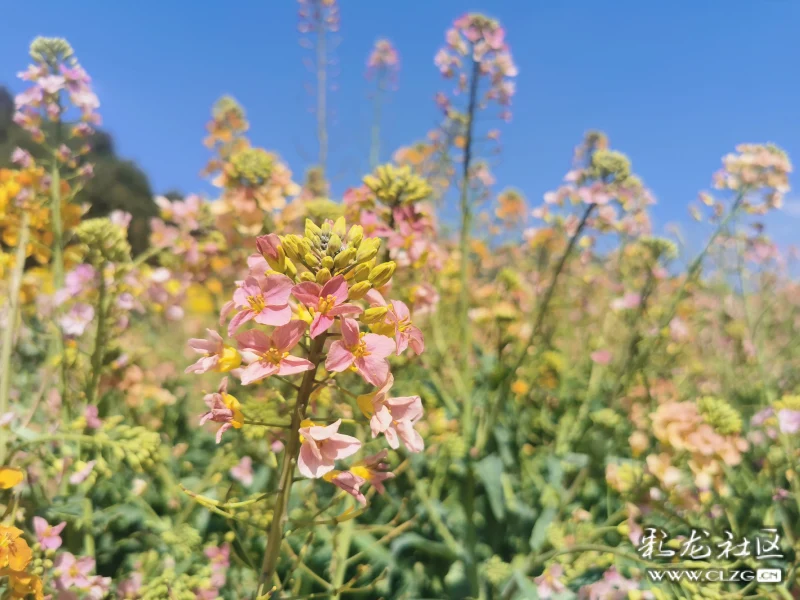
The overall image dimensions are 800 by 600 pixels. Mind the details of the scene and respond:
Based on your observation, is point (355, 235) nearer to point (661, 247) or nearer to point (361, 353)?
point (361, 353)

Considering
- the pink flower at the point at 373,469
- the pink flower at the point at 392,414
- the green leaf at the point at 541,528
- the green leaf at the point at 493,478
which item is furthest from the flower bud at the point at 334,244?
the green leaf at the point at 541,528

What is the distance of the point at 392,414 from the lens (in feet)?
3.79

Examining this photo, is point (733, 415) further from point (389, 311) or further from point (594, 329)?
point (594, 329)

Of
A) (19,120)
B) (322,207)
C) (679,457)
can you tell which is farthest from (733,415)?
(19,120)

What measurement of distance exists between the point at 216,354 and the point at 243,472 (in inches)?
60.0

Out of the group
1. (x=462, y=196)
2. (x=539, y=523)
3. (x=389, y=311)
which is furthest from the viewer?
(x=462, y=196)

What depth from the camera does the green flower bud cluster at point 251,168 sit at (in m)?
2.20

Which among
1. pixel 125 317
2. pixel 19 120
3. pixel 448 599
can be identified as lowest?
pixel 448 599

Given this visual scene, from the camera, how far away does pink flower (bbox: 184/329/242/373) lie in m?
1.12

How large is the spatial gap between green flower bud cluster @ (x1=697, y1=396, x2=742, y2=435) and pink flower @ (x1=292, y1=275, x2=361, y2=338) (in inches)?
65.9

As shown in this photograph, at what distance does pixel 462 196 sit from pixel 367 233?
3.60 feet

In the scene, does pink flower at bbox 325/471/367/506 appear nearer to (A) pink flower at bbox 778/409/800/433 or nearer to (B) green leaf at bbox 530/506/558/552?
(B) green leaf at bbox 530/506/558/552

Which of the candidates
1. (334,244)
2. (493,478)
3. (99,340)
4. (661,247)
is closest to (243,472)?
(99,340)

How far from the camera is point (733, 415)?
6.53ft
